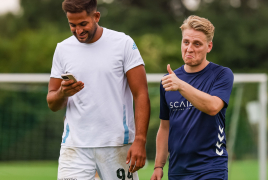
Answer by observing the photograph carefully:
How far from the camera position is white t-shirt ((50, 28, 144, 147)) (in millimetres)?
3352

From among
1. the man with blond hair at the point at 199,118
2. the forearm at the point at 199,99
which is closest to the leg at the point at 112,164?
the man with blond hair at the point at 199,118

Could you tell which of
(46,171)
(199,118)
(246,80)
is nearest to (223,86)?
(199,118)

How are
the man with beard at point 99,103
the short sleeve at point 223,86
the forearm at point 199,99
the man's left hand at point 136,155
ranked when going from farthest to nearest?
1. the man with beard at point 99,103
2. the man's left hand at point 136,155
3. the short sleeve at point 223,86
4. the forearm at point 199,99

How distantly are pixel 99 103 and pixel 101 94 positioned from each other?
0.08 metres

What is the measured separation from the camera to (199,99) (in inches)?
112

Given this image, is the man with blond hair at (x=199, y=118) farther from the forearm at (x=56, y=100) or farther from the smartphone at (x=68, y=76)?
the forearm at (x=56, y=100)

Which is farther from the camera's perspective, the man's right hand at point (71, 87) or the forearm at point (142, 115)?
the forearm at point (142, 115)

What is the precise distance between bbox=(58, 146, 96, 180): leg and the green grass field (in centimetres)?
536

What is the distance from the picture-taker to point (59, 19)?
2422 cm

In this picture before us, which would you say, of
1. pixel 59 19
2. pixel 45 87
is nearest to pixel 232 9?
pixel 59 19

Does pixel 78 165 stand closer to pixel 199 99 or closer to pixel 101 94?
pixel 101 94

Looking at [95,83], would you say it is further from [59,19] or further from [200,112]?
[59,19]

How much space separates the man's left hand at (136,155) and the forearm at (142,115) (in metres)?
0.04

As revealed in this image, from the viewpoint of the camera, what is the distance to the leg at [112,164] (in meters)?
3.36
